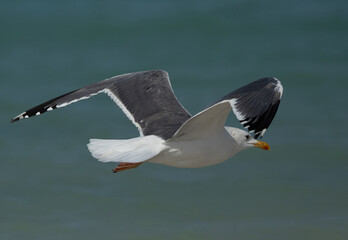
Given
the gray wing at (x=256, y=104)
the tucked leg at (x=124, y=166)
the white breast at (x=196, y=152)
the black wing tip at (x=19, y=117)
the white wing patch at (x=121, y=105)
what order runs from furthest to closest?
the black wing tip at (x=19, y=117) → the white wing patch at (x=121, y=105) → the tucked leg at (x=124, y=166) → the white breast at (x=196, y=152) → the gray wing at (x=256, y=104)

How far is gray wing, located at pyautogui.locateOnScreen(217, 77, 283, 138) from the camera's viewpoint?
5.31 m

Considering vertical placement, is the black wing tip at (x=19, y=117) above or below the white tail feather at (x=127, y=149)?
above

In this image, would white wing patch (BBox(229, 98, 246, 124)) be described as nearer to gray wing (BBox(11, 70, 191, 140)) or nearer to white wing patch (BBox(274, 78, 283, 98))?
white wing patch (BBox(274, 78, 283, 98))

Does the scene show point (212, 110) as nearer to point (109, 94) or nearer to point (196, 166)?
point (196, 166)

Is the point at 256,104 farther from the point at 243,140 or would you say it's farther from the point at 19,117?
the point at 19,117

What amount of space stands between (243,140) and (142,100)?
3.83 ft

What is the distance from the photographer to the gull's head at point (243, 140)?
6.78m

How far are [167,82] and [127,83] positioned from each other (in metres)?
0.44

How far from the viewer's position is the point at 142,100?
23.5ft

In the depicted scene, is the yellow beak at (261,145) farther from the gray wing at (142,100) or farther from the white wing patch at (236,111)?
the white wing patch at (236,111)

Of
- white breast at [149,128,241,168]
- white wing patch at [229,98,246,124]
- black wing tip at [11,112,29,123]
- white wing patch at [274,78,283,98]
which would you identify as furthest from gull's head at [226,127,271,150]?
black wing tip at [11,112,29,123]

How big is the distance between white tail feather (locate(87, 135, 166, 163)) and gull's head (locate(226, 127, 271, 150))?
2.87 ft

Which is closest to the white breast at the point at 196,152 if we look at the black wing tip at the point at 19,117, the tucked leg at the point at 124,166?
the tucked leg at the point at 124,166

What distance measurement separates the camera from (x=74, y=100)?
6.95m
